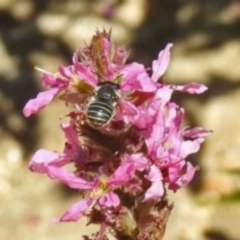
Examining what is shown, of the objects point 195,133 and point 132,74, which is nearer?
point 132,74

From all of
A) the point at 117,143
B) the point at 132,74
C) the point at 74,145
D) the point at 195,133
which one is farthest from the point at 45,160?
the point at 195,133

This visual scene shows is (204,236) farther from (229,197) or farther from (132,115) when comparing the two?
(132,115)

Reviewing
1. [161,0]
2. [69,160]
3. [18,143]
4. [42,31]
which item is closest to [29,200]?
[18,143]

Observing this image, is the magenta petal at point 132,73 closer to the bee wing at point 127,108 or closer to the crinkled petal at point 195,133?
the bee wing at point 127,108

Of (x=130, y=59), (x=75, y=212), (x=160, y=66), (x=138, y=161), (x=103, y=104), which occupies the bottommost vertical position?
(x=75, y=212)

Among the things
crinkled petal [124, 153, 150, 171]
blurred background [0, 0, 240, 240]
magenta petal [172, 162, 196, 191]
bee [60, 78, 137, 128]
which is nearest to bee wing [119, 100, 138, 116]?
bee [60, 78, 137, 128]

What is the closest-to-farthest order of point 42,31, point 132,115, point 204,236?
1. point 132,115
2. point 204,236
3. point 42,31

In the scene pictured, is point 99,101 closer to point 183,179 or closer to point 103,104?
point 103,104
